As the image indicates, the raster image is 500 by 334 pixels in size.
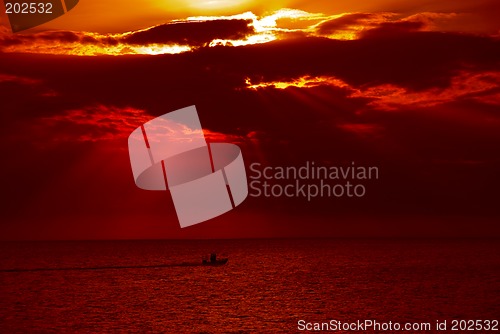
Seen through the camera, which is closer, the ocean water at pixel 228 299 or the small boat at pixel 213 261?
the ocean water at pixel 228 299

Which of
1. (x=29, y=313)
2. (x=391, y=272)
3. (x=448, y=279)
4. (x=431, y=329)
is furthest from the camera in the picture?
(x=391, y=272)

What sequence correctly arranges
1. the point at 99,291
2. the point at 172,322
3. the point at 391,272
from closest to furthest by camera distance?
the point at 172,322
the point at 99,291
the point at 391,272

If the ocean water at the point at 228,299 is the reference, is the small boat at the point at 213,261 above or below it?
below

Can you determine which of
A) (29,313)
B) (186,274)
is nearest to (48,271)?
(186,274)

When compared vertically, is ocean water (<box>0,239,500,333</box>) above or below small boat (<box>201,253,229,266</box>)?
above

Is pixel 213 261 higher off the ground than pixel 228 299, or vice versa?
pixel 228 299

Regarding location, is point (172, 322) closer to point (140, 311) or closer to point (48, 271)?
point (140, 311)

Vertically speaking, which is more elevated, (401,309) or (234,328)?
(234,328)

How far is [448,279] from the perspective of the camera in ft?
215

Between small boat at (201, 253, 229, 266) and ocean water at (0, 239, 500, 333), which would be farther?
small boat at (201, 253, 229, 266)

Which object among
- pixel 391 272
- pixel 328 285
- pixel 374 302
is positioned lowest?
pixel 391 272

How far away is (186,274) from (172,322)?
112 feet

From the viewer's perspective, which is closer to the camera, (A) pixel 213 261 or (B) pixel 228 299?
(B) pixel 228 299

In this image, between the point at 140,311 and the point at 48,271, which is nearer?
the point at 140,311
